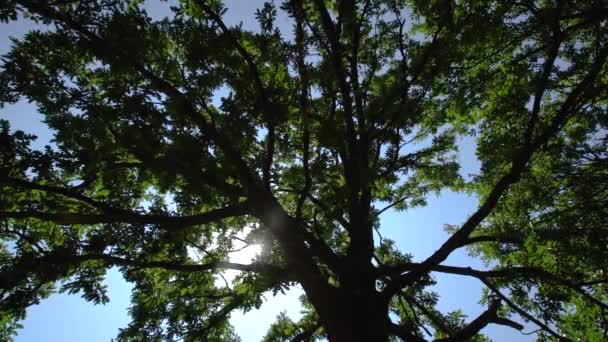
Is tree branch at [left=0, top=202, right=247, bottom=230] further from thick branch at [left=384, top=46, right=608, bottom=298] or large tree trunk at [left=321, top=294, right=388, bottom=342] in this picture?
thick branch at [left=384, top=46, right=608, bottom=298]

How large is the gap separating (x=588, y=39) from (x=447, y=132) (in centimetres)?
353

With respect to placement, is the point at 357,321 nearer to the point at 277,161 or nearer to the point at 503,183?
the point at 503,183

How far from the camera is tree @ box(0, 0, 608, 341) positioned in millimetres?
4633

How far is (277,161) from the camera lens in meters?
8.29

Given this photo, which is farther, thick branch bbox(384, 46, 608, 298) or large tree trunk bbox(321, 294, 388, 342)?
thick branch bbox(384, 46, 608, 298)

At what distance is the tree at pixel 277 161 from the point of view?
4.63 meters

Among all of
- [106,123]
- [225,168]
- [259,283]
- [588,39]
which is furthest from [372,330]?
[588,39]

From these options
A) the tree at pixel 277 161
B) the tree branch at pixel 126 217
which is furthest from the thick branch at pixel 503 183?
the tree branch at pixel 126 217

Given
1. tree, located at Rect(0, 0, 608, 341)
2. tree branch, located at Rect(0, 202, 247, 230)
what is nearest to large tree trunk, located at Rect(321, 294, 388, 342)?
tree, located at Rect(0, 0, 608, 341)

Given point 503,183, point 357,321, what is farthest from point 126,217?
point 503,183

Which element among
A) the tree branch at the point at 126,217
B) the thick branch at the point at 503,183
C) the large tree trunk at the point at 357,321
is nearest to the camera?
the tree branch at the point at 126,217

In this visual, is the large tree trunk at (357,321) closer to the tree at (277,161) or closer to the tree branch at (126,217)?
the tree at (277,161)

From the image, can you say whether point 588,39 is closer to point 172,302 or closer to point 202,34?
point 202,34

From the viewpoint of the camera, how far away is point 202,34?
5219mm
